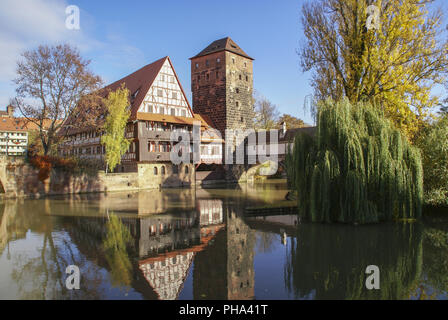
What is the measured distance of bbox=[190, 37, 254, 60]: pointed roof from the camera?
36975mm

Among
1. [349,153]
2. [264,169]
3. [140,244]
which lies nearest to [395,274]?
[349,153]

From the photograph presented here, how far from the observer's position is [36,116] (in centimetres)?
2506

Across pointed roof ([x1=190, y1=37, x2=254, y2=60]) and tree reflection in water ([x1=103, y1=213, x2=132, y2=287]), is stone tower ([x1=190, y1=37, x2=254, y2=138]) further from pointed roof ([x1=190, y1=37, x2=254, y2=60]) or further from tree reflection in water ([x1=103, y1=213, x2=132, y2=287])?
tree reflection in water ([x1=103, y1=213, x2=132, y2=287])

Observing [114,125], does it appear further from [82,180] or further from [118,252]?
[118,252]

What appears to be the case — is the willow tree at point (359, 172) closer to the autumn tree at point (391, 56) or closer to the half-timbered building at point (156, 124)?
the autumn tree at point (391, 56)

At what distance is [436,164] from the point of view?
13.4 metres

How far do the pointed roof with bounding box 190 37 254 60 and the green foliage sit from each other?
2625 cm

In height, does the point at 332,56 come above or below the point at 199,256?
above

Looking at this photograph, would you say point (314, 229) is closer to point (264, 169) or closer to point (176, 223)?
point (176, 223)

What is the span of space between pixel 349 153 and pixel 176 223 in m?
6.72

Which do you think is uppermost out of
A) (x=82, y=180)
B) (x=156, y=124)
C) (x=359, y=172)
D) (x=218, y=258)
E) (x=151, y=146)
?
(x=156, y=124)

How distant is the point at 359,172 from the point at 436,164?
167 inches

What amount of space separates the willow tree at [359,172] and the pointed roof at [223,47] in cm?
2658

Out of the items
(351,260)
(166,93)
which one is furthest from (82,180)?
(351,260)
